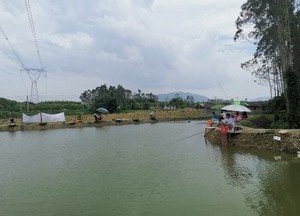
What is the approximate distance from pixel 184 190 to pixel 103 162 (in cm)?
712

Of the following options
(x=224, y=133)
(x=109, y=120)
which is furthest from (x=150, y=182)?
(x=109, y=120)

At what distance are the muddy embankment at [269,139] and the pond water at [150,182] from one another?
2.21 ft

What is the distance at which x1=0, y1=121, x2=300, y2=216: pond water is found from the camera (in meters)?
11.1

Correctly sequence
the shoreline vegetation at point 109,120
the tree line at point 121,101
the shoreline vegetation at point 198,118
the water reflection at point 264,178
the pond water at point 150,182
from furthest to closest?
1. the tree line at point 121,101
2. the shoreline vegetation at point 109,120
3. the shoreline vegetation at point 198,118
4. the pond water at point 150,182
5. the water reflection at point 264,178

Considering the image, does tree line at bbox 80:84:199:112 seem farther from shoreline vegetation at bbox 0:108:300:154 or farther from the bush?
the bush

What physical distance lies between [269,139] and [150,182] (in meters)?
9.50

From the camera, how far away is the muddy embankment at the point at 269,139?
19.2 metres

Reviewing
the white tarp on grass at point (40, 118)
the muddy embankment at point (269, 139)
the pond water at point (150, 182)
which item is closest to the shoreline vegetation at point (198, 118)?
the muddy embankment at point (269, 139)

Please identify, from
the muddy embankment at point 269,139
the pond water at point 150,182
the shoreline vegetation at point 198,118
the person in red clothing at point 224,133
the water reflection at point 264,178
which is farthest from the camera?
the person in red clothing at point 224,133

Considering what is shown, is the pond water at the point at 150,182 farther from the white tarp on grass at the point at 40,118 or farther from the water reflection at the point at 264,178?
the white tarp on grass at the point at 40,118

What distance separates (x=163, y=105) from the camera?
75.5 meters

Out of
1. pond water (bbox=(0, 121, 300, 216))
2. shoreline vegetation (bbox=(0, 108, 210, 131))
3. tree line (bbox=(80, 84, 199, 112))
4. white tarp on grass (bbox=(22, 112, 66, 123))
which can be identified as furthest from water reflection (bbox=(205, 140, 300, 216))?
tree line (bbox=(80, 84, 199, 112))

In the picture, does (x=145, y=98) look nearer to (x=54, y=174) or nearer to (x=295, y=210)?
(x=54, y=174)

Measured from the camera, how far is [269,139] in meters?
20.8
